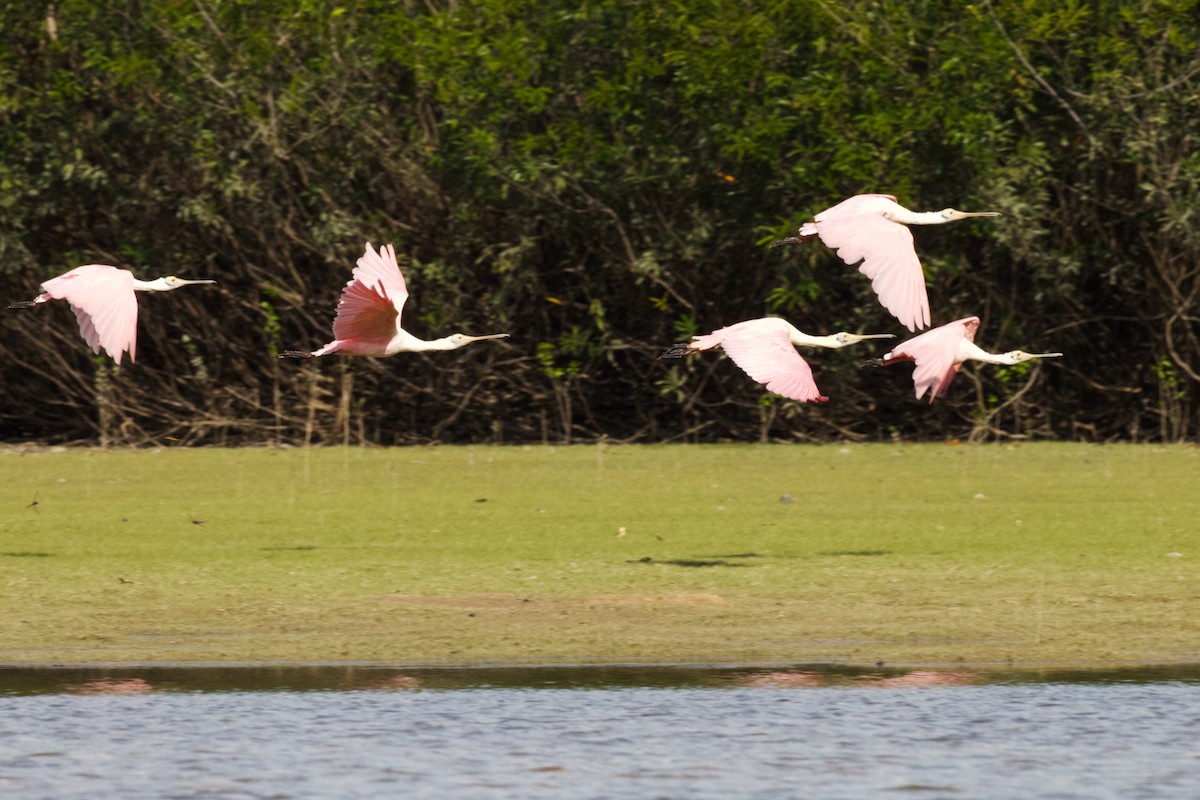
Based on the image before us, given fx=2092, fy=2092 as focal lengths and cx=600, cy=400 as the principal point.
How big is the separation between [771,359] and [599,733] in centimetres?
380

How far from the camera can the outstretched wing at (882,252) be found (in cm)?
1050

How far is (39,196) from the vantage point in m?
19.5

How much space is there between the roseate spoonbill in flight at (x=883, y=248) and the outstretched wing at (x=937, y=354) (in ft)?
1.30

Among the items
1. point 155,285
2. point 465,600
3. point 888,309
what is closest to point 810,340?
point 888,309

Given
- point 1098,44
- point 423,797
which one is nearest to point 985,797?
point 423,797

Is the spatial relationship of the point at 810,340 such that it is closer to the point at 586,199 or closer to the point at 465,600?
the point at 465,600

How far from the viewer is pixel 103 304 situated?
11438 millimetres

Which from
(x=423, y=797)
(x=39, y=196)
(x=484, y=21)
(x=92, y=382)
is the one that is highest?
(x=484, y=21)

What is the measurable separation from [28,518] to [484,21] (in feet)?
22.0

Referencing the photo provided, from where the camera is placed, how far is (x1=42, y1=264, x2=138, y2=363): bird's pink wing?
1133 cm

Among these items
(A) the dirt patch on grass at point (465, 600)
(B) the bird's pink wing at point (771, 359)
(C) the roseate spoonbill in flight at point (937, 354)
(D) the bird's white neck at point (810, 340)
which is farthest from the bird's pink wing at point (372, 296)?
(C) the roseate spoonbill in flight at point (937, 354)

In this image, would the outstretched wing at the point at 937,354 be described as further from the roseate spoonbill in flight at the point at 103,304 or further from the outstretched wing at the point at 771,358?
the roseate spoonbill in flight at the point at 103,304

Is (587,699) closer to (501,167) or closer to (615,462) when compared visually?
(615,462)

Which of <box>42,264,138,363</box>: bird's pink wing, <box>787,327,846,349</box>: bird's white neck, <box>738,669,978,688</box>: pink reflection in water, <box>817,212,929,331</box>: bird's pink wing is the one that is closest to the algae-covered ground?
<box>738,669,978,688</box>: pink reflection in water
